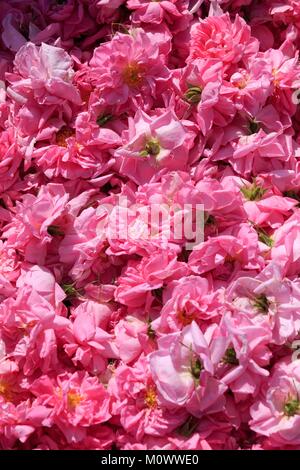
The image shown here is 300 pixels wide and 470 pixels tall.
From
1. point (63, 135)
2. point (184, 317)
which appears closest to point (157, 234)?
point (184, 317)

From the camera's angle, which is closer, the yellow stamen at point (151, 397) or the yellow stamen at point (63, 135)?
the yellow stamen at point (151, 397)

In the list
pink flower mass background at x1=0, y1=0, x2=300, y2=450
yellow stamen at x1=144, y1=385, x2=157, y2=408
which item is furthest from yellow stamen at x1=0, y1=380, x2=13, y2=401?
yellow stamen at x1=144, y1=385, x2=157, y2=408

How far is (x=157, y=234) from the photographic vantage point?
1.13 metres

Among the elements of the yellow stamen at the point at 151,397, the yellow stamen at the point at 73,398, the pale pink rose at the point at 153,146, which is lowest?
the yellow stamen at the point at 151,397

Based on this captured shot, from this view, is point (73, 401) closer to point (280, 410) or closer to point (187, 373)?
point (187, 373)

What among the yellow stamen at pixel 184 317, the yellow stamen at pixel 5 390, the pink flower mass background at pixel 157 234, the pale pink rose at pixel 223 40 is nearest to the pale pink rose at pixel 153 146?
the pink flower mass background at pixel 157 234

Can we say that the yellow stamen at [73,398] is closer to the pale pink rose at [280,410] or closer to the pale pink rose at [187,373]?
the pale pink rose at [187,373]

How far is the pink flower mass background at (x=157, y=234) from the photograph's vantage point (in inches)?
40.8

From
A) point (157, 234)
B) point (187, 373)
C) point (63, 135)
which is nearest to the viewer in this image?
point (187, 373)

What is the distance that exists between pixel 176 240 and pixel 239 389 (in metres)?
0.22

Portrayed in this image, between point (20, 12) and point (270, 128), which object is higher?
point (20, 12)

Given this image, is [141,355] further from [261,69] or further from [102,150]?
[261,69]
